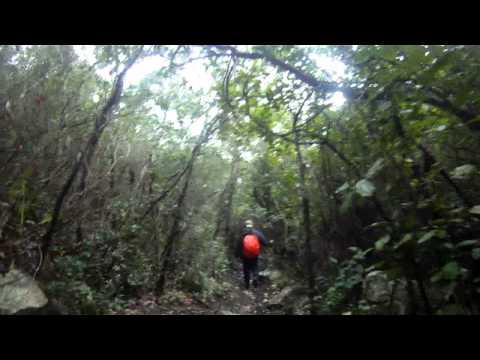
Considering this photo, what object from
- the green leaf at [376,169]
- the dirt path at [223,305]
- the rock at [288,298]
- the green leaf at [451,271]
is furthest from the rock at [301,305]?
the green leaf at [376,169]

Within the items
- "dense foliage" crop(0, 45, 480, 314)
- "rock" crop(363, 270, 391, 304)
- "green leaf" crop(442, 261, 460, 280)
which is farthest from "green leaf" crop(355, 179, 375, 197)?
"rock" crop(363, 270, 391, 304)

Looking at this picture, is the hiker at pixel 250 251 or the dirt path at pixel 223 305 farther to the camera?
the hiker at pixel 250 251

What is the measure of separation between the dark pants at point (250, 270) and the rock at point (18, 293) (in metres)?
4.75

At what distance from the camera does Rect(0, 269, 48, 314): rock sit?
331 cm

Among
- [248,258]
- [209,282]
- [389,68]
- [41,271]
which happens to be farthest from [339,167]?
[41,271]

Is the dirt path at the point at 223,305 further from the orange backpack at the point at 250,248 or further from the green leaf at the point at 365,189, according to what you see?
the green leaf at the point at 365,189

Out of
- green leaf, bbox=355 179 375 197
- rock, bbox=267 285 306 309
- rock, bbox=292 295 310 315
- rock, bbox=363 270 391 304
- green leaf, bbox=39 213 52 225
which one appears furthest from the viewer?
rock, bbox=267 285 306 309

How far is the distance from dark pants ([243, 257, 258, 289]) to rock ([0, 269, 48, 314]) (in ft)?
15.6

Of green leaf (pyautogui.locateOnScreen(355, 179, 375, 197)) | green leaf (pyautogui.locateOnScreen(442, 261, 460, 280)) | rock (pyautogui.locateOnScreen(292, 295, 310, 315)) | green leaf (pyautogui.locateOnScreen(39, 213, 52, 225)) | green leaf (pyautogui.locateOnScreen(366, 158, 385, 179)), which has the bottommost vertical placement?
rock (pyautogui.locateOnScreen(292, 295, 310, 315))

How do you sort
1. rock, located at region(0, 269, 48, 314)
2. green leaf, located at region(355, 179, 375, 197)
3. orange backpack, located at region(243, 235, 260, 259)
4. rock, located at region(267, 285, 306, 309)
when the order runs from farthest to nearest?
1. orange backpack, located at region(243, 235, 260, 259)
2. rock, located at region(267, 285, 306, 309)
3. rock, located at region(0, 269, 48, 314)
4. green leaf, located at region(355, 179, 375, 197)

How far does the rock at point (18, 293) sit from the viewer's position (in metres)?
3.31

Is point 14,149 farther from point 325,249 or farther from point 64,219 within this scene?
point 325,249

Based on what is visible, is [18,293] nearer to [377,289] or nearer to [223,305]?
[223,305]

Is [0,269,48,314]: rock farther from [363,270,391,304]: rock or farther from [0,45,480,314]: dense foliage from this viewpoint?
[363,270,391,304]: rock
